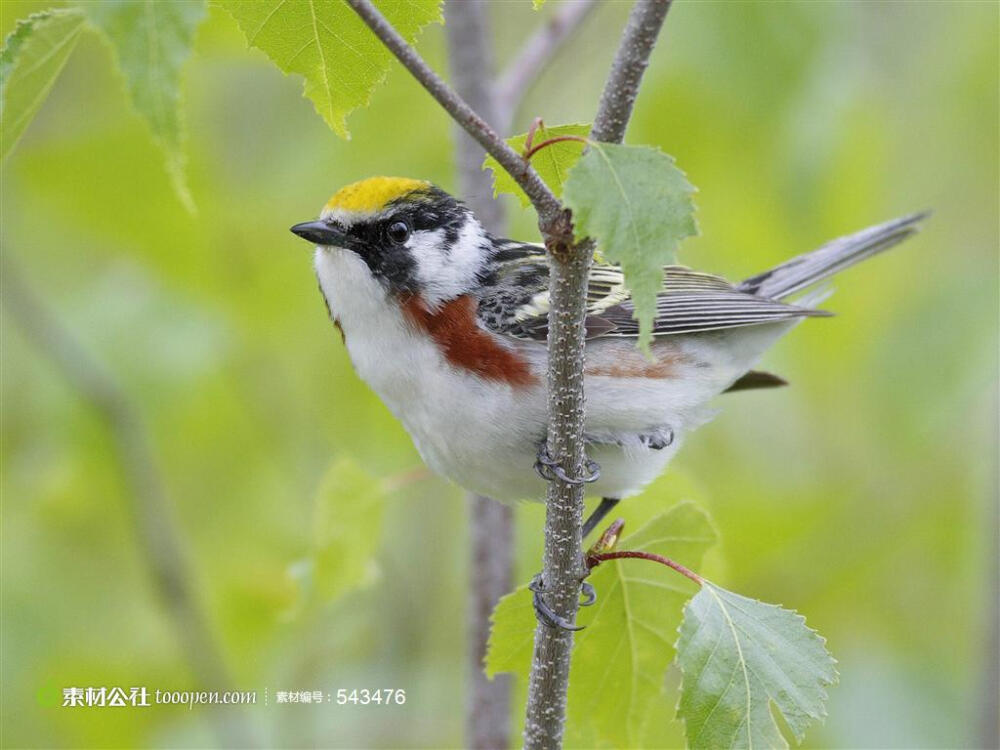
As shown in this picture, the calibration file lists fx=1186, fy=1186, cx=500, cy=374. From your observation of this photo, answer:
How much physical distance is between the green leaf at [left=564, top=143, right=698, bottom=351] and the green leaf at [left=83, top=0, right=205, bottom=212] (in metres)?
0.61

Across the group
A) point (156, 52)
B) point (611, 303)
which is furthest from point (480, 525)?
point (156, 52)

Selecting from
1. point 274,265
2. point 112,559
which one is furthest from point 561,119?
point 112,559

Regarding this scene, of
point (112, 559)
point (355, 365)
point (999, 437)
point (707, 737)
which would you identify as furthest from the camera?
point (112, 559)

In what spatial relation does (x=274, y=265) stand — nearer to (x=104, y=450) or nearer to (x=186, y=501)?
(x=104, y=450)

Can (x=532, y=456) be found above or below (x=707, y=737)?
above

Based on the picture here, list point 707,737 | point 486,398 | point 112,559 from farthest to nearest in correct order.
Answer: point 112,559, point 486,398, point 707,737

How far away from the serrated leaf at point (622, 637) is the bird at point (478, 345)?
381 millimetres

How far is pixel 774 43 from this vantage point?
3.39 m

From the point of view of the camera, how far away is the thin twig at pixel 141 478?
13.2 feet

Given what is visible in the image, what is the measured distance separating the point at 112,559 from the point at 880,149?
11.8ft

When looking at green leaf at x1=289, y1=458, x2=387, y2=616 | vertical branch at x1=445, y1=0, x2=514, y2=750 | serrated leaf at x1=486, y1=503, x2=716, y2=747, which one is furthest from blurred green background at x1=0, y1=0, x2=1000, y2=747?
serrated leaf at x1=486, y1=503, x2=716, y2=747

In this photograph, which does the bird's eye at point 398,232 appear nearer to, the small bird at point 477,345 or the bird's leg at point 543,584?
the small bird at point 477,345

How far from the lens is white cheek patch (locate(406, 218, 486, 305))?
11.4ft

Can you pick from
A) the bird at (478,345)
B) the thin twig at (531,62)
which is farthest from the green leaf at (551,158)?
the thin twig at (531,62)
